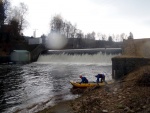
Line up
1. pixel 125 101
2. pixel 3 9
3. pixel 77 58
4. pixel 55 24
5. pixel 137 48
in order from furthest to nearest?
pixel 55 24 < pixel 3 9 < pixel 77 58 < pixel 137 48 < pixel 125 101

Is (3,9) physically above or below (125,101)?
above

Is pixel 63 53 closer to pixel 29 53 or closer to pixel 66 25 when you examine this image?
pixel 29 53

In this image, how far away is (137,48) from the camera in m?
25.7

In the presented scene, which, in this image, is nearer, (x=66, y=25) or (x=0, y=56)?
(x=0, y=56)

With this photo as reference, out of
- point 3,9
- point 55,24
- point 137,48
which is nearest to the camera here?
point 137,48

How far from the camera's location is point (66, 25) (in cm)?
8912

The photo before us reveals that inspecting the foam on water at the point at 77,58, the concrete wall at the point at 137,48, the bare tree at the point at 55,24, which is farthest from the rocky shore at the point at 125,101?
the bare tree at the point at 55,24

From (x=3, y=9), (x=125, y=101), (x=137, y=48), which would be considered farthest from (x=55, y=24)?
(x=125, y=101)

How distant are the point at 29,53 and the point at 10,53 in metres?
4.26

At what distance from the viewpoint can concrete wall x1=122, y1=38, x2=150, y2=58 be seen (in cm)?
2344

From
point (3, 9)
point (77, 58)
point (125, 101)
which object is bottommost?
point (125, 101)

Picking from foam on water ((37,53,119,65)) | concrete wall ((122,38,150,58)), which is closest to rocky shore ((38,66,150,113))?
concrete wall ((122,38,150,58))

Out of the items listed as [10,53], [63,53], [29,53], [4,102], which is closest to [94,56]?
[63,53]

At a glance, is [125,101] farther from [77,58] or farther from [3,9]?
[3,9]
